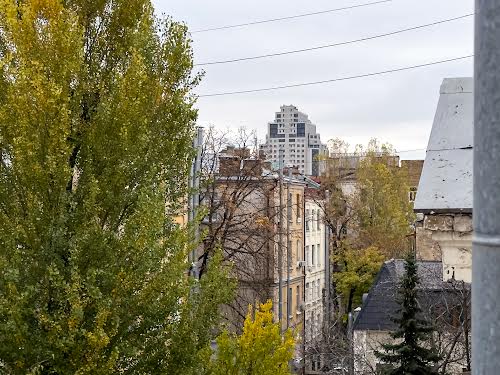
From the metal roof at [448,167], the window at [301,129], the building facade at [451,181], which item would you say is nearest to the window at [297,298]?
the building facade at [451,181]

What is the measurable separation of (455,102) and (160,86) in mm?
4510

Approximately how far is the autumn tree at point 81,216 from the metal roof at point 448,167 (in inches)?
146

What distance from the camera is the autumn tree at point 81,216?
312 inches

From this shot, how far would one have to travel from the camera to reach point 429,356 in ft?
56.6

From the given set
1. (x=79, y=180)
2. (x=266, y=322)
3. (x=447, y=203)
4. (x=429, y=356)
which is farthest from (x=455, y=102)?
(x=429, y=356)

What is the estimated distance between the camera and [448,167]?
4902 mm

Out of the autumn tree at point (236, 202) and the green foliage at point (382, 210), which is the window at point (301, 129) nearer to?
the green foliage at point (382, 210)

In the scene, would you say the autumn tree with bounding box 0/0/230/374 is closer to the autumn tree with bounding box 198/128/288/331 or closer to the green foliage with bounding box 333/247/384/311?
the autumn tree with bounding box 198/128/288/331

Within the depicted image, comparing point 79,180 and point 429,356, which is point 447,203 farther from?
point 429,356

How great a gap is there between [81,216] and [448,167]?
15.3ft

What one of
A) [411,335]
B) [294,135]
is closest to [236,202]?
[411,335]

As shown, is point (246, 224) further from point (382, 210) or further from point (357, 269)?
point (382, 210)

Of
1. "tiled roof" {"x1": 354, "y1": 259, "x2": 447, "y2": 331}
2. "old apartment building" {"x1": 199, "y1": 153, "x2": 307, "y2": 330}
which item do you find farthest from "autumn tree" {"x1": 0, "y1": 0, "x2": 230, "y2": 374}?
"tiled roof" {"x1": 354, "y1": 259, "x2": 447, "y2": 331}

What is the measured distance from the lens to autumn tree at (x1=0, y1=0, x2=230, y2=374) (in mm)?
7922
